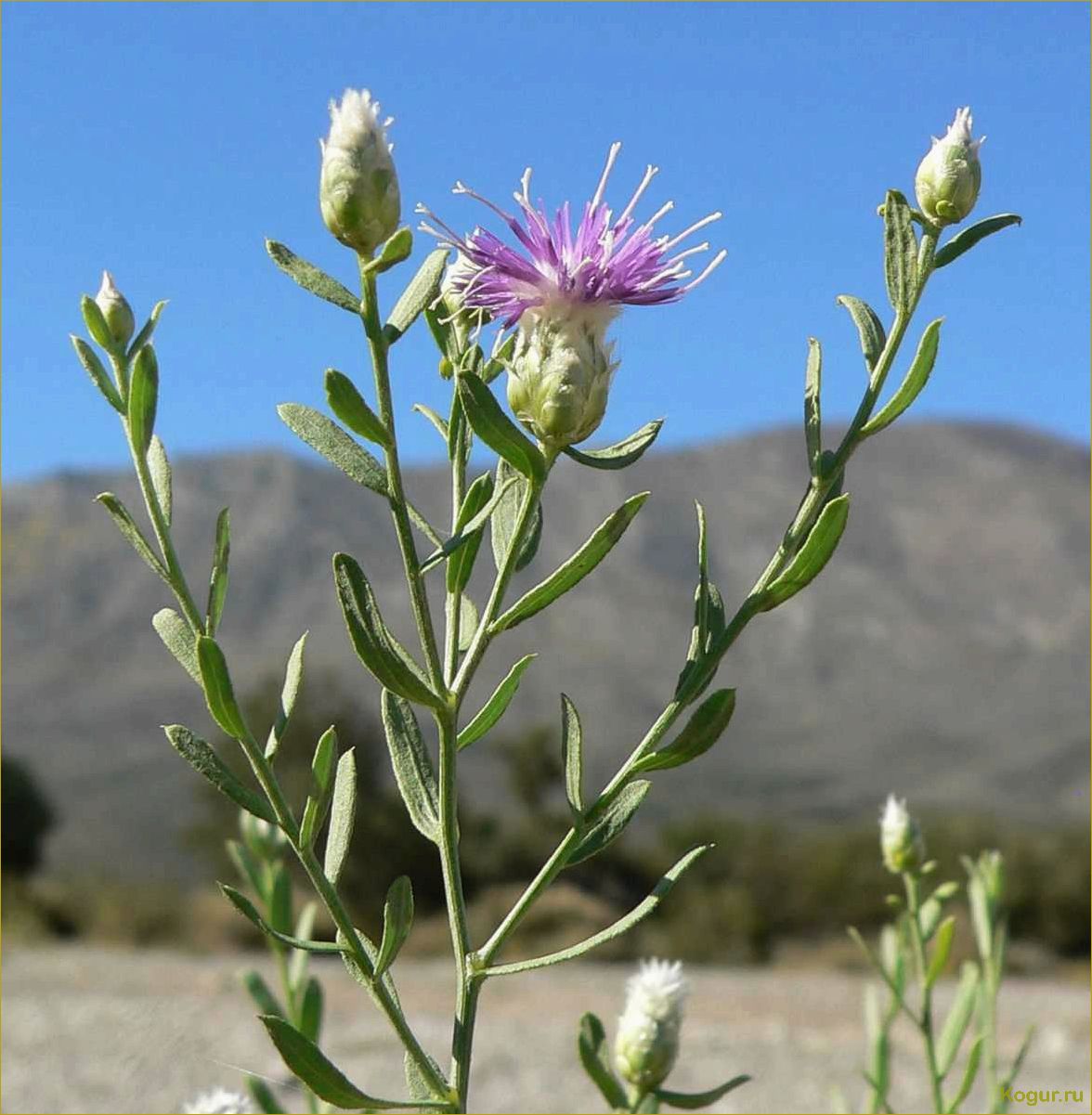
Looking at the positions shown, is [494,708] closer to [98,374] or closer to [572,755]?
[572,755]

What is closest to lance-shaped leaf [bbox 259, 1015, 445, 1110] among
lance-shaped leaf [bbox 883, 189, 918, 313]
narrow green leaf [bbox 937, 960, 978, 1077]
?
lance-shaped leaf [bbox 883, 189, 918, 313]

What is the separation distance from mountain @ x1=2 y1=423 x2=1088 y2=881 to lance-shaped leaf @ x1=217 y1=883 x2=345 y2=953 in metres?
29.2

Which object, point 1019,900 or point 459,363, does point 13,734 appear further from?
point 459,363

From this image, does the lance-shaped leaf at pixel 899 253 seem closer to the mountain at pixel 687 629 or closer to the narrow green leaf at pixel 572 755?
the narrow green leaf at pixel 572 755

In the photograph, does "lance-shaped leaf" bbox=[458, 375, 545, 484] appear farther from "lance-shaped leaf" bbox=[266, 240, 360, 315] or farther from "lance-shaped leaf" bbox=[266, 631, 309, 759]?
"lance-shaped leaf" bbox=[266, 631, 309, 759]

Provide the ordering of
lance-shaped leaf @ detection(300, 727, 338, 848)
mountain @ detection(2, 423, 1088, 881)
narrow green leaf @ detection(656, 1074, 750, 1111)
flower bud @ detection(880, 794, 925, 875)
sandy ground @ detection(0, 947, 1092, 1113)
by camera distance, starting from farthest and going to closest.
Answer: mountain @ detection(2, 423, 1088, 881) → sandy ground @ detection(0, 947, 1092, 1113) → flower bud @ detection(880, 794, 925, 875) → narrow green leaf @ detection(656, 1074, 750, 1111) → lance-shaped leaf @ detection(300, 727, 338, 848)

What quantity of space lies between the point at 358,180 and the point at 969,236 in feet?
1.46

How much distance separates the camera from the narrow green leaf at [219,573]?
38.9 inches

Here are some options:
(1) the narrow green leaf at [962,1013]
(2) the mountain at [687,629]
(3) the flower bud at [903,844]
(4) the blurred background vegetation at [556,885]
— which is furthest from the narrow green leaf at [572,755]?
(2) the mountain at [687,629]

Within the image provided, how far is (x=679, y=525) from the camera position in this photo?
60844mm

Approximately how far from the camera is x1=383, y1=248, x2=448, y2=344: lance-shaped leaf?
0.93 metres

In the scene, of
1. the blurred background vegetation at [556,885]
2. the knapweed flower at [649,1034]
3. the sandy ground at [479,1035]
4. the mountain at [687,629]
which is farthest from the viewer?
the mountain at [687,629]

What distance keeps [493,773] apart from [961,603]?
1006 inches

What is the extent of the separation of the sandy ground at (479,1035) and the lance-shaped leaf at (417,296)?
13.2ft
